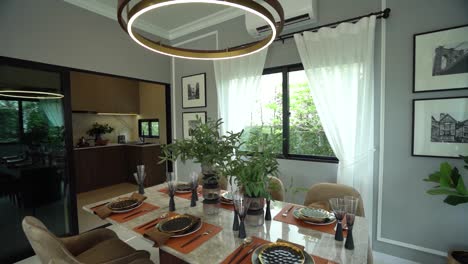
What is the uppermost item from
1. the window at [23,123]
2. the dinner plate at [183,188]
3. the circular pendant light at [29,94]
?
the circular pendant light at [29,94]

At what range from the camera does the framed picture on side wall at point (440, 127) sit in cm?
179

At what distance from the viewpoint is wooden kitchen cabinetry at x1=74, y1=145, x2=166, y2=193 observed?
4250 mm

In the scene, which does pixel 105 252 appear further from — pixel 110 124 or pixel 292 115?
pixel 110 124

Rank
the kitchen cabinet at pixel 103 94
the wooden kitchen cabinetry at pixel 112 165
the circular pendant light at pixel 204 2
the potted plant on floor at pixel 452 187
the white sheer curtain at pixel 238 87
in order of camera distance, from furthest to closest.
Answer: the kitchen cabinet at pixel 103 94 → the wooden kitchen cabinetry at pixel 112 165 → the white sheer curtain at pixel 238 87 → the potted plant on floor at pixel 452 187 → the circular pendant light at pixel 204 2

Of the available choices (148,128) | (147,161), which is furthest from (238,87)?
(148,128)

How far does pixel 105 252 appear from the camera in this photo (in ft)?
4.76

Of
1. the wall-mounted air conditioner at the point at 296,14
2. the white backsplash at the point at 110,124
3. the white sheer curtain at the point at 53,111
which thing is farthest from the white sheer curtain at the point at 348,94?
the white backsplash at the point at 110,124

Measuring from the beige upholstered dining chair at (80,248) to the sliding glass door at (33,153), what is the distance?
4.50ft

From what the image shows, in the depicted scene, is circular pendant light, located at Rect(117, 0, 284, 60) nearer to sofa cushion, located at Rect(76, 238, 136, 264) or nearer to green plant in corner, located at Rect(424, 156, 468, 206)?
sofa cushion, located at Rect(76, 238, 136, 264)

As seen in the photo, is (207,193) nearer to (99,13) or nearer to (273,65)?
(273,65)

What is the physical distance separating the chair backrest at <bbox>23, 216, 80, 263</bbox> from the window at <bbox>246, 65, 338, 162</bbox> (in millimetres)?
2056

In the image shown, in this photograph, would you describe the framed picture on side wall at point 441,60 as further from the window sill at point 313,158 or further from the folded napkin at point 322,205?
the folded napkin at point 322,205

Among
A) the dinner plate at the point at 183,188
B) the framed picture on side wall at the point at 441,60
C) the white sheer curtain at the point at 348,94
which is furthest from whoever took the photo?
the white sheer curtain at the point at 348,94

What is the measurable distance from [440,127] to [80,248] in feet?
9.87
